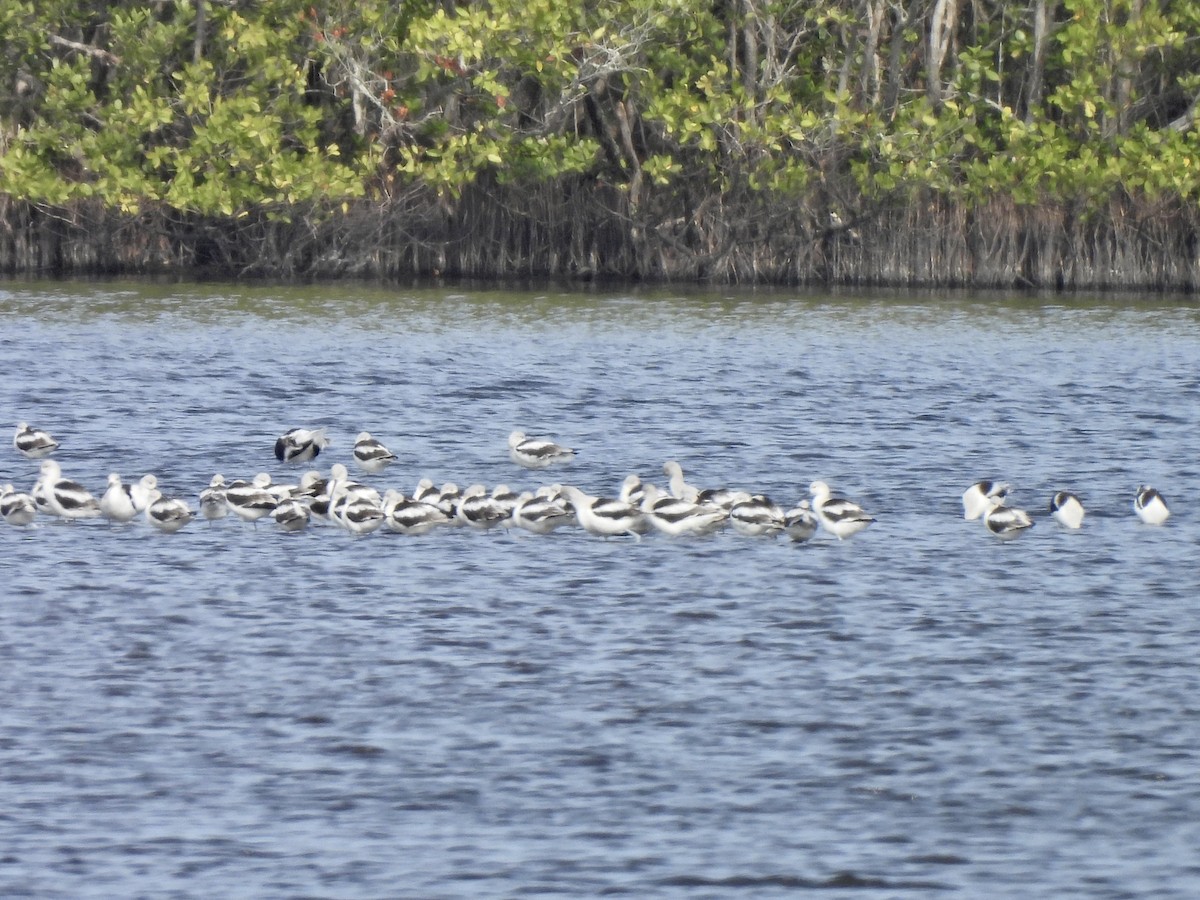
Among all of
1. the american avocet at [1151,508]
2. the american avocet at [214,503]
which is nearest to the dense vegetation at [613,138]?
the american avocet at [214,503]

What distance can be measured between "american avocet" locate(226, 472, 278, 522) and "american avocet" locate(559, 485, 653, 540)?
1.94 metres

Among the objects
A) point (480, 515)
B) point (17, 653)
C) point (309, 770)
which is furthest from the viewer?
point (480, 515)

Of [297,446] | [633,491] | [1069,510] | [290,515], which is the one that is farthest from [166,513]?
[1069,510]

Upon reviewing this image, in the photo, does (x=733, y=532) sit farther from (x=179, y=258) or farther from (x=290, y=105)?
(x=179, y=258)

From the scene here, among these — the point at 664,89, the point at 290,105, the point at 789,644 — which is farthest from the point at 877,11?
the point at 789,644

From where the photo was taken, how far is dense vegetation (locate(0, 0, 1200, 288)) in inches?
1347

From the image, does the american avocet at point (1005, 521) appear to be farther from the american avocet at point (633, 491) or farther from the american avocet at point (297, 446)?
the american avocet at point (297, 446)

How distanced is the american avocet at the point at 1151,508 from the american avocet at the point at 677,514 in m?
2.74

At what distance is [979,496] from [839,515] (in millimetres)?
1230

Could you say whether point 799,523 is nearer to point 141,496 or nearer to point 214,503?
point 214,503

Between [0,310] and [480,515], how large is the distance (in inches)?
675

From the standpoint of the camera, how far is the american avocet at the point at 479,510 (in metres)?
13.6

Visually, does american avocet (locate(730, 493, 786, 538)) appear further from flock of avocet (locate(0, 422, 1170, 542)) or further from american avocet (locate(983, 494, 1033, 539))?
american avocet (locate(983, 494, 1033, 539))

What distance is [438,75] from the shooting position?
3672 centimetres
